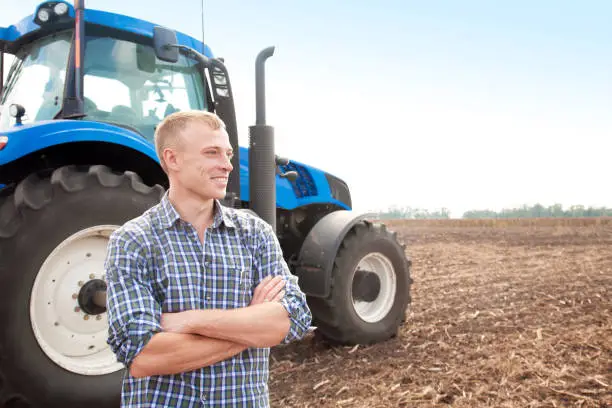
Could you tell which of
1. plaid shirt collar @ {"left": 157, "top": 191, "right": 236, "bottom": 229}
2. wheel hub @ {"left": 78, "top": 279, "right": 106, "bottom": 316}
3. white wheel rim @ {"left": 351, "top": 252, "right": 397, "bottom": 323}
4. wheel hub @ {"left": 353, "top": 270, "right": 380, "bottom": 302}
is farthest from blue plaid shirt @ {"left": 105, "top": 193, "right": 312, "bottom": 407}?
white wheel rim @ {"left": 351, "top": 252, "right": 397, "bottom": 323}

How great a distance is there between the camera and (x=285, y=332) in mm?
1648

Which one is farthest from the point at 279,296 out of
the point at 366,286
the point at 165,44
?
the point at 366,286

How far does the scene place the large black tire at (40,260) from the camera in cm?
282

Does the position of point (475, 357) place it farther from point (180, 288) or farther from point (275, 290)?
point (180, 288)

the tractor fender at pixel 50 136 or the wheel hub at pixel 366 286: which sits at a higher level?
the tractor fender at pixel 50 136

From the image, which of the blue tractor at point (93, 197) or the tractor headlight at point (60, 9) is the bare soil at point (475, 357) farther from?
the tractor headlight at point (60, 9)

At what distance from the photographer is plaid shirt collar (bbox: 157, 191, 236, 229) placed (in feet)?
5.34

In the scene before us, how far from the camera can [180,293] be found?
5.15ft

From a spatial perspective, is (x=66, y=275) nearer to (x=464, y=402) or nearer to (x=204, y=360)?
(x=204, y=360)

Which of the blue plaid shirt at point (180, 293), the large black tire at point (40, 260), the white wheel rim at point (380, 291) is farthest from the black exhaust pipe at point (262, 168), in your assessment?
the blue plaid shirt at point (180, 293)

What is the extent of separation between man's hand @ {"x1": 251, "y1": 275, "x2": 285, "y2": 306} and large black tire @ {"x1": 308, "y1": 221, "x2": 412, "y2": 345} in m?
2.96

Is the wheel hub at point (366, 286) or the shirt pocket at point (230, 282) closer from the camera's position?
the shirt pocket at point (230, 282)

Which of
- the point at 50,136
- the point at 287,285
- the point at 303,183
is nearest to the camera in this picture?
the point at 287,285

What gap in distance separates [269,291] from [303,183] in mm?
3993
